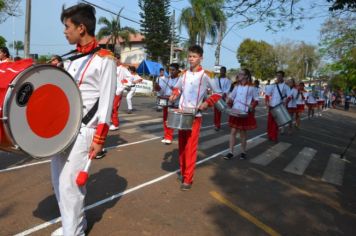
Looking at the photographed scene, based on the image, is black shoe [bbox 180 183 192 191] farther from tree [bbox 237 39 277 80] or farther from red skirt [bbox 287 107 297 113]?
tree [bbox 237 39 277 80]

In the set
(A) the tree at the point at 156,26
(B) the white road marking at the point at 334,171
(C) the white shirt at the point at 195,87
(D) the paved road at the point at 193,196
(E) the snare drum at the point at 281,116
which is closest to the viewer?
(D) the paved road at the point at 193,196

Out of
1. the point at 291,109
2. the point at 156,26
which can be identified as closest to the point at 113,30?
the point at 156,26

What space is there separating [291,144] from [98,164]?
6.82m

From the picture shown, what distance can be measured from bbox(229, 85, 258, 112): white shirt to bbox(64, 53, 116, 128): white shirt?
17.7 ft

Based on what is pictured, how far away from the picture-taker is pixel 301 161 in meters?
9.04

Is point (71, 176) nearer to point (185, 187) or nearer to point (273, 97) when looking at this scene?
point (185, 187)

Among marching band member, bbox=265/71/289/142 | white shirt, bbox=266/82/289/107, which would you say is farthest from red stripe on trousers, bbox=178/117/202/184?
white shirt, bbox=266/82/289/107

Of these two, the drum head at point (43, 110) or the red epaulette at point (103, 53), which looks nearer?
the drum head at point (43, 110)

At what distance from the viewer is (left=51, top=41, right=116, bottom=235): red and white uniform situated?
11.2ft

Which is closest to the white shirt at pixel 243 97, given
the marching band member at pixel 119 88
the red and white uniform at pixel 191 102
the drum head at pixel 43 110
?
the red and white uniform at pixel 191 102

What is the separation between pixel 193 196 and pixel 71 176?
2577 mm

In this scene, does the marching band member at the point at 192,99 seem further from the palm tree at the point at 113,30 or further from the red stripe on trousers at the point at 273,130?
the palm tree at the point at 113,30

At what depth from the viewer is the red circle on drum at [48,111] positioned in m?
2.99

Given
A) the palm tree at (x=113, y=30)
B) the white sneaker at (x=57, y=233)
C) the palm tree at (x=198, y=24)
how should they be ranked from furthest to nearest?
1. the palm tree at (x=113, y=30)
2. the palm tree at (x=198, y=24)
3. the white sneaker at (x=57, y=233)
